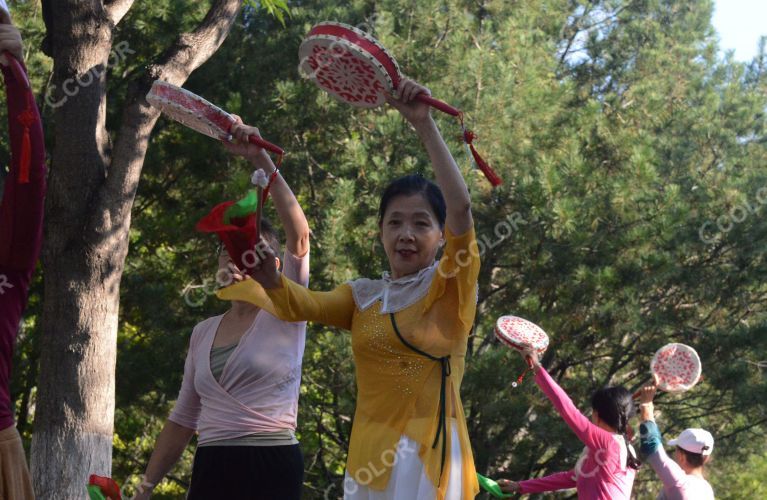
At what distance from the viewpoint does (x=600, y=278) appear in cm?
886

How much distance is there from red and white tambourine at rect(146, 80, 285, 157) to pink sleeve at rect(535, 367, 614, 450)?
2.63 metres

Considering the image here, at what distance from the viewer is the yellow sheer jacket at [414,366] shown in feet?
8.25

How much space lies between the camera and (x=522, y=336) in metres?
5.47

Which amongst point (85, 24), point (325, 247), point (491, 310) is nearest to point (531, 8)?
point (491, 310)

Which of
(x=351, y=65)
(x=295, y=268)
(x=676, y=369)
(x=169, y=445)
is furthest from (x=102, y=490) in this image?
(x=676, y=369)

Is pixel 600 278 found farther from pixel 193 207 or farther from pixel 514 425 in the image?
pixel 193 207

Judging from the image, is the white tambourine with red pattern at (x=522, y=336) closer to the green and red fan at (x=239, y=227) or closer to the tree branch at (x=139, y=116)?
the tree branch at (x=139, y=116)

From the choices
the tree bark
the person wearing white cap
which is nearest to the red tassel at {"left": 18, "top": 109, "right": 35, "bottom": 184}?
the tree bark

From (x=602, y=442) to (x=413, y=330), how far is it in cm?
290

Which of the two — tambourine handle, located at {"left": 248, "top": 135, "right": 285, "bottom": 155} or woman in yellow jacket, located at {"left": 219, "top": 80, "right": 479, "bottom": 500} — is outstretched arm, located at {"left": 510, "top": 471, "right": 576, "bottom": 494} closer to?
woman in yellow jacket, located at {"left": 219, "top": 80, "right": 479, "bottom": 500}

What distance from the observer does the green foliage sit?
29.5 ft

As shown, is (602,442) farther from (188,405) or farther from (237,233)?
(237,233)

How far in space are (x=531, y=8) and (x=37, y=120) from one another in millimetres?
10480

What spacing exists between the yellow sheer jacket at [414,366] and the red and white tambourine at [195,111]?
566 millimetres
